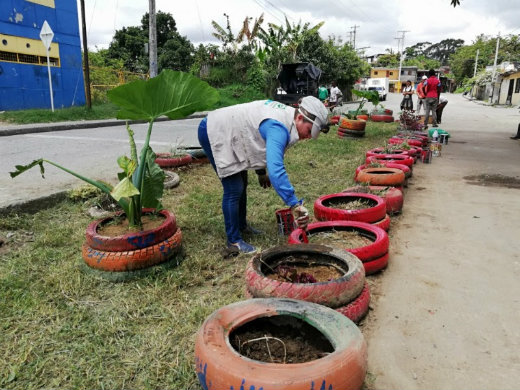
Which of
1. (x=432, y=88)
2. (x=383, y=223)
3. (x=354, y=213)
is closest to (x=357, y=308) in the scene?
(x=354, y=213)

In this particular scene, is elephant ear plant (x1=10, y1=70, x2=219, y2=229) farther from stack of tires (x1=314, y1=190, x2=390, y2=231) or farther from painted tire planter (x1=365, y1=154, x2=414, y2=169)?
painted tire planter (x1=365, y1=154, x2=414, y2=169)

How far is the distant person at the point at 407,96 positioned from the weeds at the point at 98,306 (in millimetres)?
14811

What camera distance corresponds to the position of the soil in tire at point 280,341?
1783 millimetres

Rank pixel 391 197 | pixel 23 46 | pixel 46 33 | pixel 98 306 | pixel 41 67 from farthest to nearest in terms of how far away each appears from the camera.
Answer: pixel 41 67 < pixel 23 46 < pixel 46 33 < pixel 391 197 < pixel 98 306

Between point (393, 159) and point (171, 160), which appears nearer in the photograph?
point (171, 160)

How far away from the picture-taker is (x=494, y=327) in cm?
231

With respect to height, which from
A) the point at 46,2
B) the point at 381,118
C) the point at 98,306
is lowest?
the point at 98,306

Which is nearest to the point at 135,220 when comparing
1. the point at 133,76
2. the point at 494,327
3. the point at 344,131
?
the point at 494,327

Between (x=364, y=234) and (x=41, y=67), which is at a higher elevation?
(x=41, y=67)

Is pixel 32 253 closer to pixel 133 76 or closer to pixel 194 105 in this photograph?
pixel 194 105

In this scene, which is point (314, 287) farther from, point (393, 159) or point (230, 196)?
point (393, 159)

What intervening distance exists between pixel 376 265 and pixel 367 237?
13.6 inches

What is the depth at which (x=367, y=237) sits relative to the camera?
10.6 ft

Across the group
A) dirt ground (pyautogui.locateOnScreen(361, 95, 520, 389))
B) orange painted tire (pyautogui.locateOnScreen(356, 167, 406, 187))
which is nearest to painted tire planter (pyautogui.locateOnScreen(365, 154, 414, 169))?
dirt ground (pyautogui.locateOnScreen(361, 95, 520, 389))
